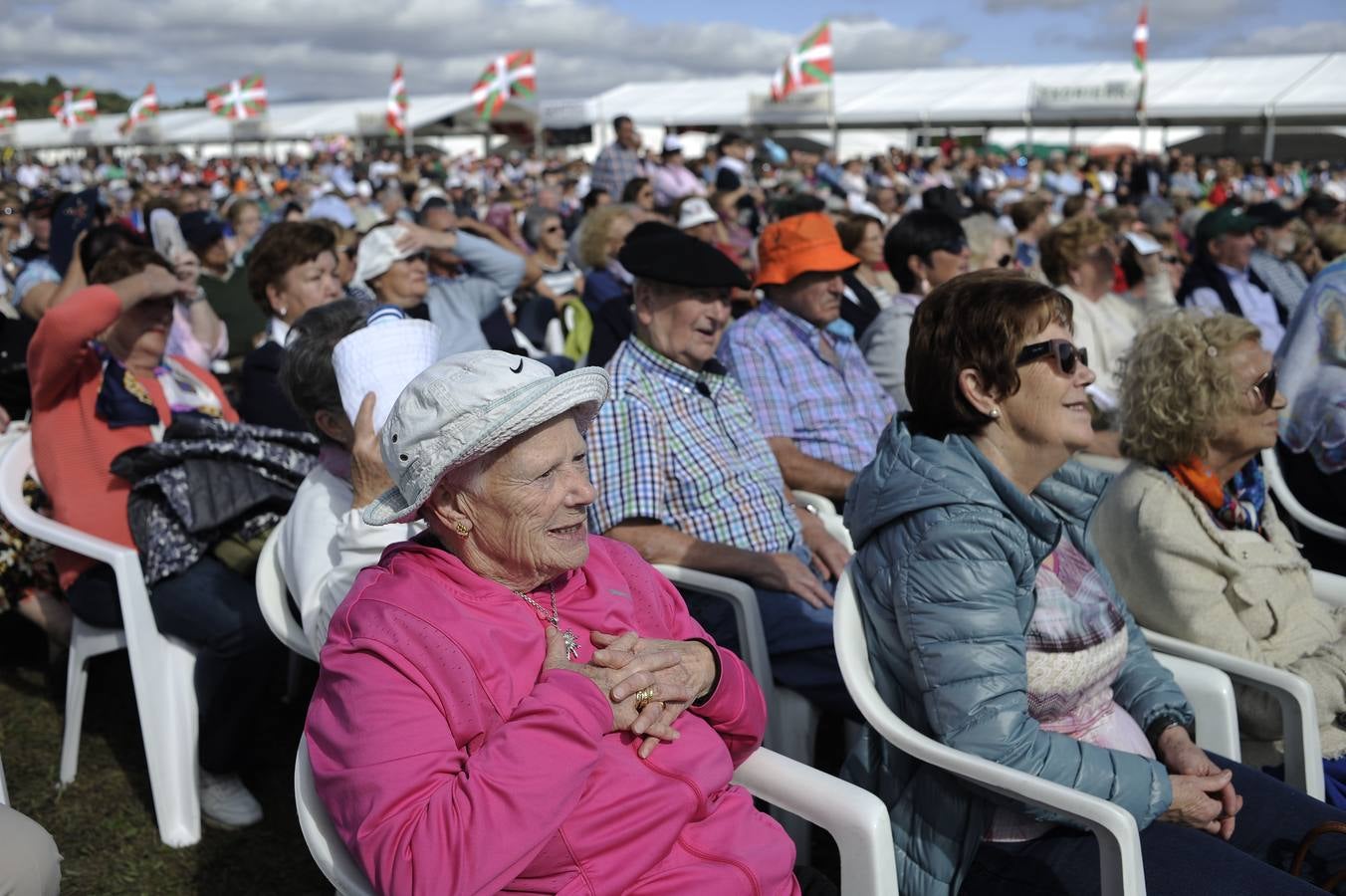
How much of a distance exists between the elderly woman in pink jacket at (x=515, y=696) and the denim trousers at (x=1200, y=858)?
453 millimetres

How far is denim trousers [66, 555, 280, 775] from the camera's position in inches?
110

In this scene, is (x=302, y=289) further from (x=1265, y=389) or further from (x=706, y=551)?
(x=1265, y=389)

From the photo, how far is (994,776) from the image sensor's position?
178cm

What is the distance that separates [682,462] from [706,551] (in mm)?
277

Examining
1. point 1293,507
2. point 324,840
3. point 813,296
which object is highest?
point 813,296

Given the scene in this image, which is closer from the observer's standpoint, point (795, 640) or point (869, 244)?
point (795, 640)

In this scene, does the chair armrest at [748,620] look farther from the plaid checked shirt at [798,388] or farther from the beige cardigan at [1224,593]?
the plaid checked shirt at [798,388]

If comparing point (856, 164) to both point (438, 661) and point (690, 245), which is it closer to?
point (690, 245)

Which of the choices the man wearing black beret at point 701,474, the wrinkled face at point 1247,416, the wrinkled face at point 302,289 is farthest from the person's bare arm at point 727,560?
the wrinkled face at point 302,289

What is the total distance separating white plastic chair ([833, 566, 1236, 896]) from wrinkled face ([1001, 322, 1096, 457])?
1.45 feet

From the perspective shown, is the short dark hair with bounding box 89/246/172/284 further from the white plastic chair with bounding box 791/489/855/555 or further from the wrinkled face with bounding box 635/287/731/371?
the white plastic chair with bounding box 791/489/855/555

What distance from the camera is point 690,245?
3223 millimetres

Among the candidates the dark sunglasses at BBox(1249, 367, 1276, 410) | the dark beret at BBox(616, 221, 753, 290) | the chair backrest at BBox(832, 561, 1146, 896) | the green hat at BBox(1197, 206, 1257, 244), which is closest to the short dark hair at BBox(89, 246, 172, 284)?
the dark beret at BBox(616, 221, 753, 290)

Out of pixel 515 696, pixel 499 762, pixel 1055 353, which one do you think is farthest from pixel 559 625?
pixel 1055 353
